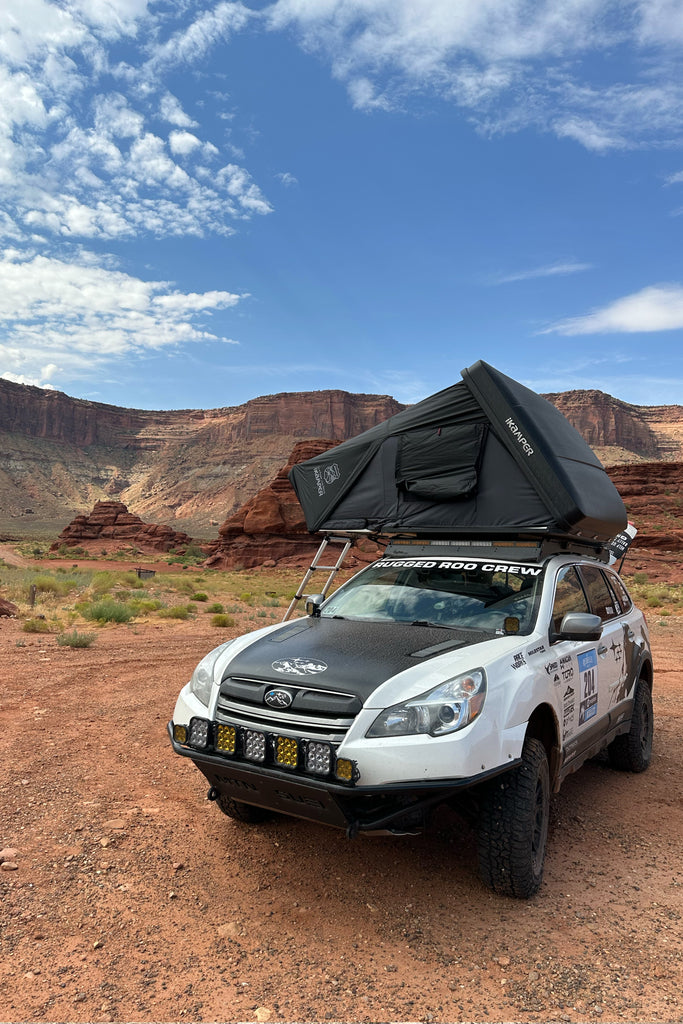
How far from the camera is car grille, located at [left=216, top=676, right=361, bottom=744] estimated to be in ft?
10.4

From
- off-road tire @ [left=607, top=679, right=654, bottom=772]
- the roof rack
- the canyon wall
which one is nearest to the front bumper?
the roof rack

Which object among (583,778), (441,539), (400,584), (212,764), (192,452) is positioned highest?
(192,452)

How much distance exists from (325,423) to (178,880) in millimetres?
135112

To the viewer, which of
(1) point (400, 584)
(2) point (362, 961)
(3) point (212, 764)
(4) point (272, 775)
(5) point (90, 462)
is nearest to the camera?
(2) point (362, 961)

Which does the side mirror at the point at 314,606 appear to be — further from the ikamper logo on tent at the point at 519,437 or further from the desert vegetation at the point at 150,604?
the desert vegetation at the point at 150,604

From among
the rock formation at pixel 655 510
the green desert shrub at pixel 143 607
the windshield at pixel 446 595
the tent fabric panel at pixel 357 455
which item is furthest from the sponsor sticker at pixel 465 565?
the rock formation at pixel 655 510

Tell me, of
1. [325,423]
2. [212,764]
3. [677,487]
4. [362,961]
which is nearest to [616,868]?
[362,961]

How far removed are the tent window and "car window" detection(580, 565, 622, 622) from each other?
1134 mm

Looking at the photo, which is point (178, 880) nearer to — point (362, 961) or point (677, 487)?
point (362, 961)

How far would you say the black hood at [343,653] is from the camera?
3.37 meters

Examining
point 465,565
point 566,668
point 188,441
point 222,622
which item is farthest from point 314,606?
point 188,441

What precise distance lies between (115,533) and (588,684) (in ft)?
222

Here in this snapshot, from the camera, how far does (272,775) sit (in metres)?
3.16

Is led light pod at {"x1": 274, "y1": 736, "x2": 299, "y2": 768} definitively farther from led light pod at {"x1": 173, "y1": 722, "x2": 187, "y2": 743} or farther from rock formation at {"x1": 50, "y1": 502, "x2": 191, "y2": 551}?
rock formation at {"x1": 50, "y1": 502, "x2": 191, "y2": 551}
